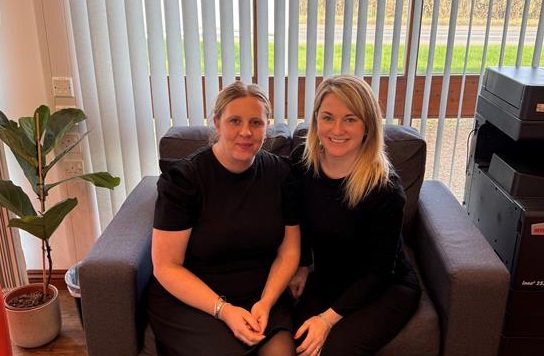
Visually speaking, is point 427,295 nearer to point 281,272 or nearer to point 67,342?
point 281,272

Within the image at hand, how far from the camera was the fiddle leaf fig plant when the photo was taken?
1880 mm

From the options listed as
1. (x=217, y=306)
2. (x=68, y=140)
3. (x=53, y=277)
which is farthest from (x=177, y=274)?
(x=53, y=277)

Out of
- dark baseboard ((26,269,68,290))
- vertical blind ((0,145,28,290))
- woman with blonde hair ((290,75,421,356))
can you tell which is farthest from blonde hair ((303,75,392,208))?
dark baseboard ((26,269,68,290))

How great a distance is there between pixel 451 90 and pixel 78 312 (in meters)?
1.87

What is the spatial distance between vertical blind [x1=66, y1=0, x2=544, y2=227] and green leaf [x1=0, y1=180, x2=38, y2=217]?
41 cm

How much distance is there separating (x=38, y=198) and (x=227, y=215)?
89cm

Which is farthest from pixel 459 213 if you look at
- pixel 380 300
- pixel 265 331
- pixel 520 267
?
pixel 265 331

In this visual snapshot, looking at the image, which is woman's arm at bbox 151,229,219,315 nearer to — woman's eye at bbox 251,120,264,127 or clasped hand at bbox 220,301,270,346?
clasped hand at bbox 220,301,270,346

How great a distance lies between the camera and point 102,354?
1599 mm

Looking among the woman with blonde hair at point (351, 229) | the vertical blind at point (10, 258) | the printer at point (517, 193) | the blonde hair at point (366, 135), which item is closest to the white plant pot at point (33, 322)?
the vertical blind at point (10, 258)

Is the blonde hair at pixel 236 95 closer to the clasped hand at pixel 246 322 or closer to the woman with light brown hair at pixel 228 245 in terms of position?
the woman with light brown hair at pixel 228 245

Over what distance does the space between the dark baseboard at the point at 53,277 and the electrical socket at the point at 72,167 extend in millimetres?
511

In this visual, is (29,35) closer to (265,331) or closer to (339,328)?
(265,331)

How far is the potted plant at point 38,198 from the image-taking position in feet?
6.22
